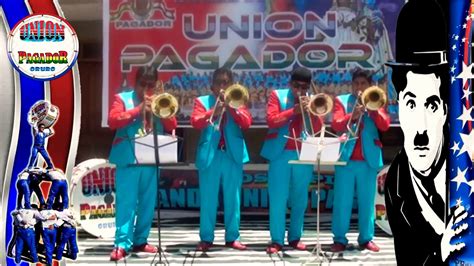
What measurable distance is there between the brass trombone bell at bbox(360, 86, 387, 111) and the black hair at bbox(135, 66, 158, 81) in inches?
53.1

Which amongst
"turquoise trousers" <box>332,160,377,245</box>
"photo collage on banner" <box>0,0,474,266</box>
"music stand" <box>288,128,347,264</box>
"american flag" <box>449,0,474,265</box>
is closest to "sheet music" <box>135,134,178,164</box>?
Answer: "photo collage on banner" <box>0,0,474,266</box>

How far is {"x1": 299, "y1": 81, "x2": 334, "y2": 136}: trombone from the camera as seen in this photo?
5027 mm

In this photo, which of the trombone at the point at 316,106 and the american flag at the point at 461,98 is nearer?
the american flag at the point at 461,98

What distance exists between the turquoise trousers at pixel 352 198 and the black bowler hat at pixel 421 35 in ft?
2.48

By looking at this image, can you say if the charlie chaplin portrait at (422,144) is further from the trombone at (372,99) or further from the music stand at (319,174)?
the music stand at (319,174)

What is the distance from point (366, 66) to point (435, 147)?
676 millimetres

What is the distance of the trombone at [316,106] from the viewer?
503 centimetres

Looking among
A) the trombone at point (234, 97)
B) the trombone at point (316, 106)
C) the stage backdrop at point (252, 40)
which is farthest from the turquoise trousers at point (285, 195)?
the stage backdrop at point (252, 40)

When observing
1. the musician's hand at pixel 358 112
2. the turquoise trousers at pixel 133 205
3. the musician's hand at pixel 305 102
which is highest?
the musician's hand at pixel 305 102

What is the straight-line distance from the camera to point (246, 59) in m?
5.01

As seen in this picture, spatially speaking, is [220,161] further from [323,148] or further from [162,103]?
[323,148]

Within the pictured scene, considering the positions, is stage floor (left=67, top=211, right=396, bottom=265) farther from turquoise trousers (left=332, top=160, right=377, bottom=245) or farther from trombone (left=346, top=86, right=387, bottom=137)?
trombone (left=346, top=86, right=387, bottom=137)

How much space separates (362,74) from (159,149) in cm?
140

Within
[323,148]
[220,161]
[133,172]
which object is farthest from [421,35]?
[133,172]
